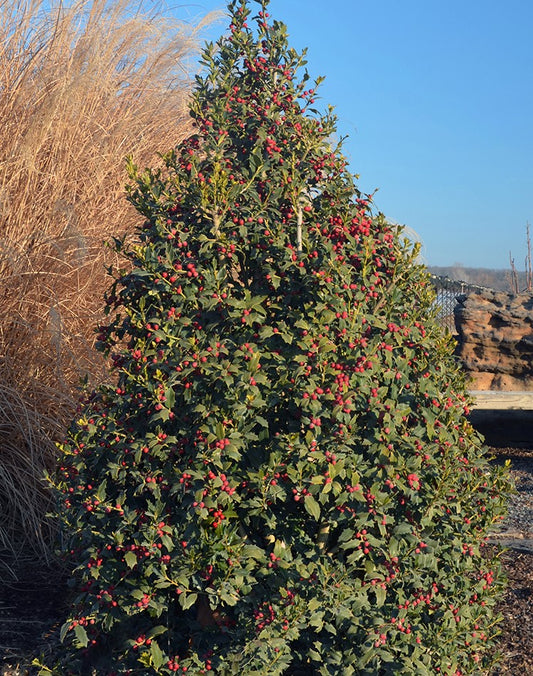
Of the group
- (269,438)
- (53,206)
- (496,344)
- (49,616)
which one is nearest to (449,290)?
(496,344)

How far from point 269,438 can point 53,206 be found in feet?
9.56

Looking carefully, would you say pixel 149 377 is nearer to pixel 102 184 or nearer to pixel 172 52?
pixel 102 184

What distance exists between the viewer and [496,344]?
711cm

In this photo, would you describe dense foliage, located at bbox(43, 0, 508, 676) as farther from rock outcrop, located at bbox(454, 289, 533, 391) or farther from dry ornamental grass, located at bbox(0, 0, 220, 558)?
rock outcrop, located at bbox(454, 289, 533, 391)

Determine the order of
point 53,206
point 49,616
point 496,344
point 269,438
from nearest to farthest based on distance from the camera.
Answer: point 269,438, point 49,616, point 53,206, point 496,344

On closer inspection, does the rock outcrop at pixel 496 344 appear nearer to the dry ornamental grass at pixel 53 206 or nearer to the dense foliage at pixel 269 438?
the dry ornamental grass at pixel 53 206

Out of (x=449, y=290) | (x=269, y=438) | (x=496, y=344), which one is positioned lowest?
(x=269, y=438)

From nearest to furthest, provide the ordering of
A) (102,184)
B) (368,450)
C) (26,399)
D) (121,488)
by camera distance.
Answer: (368,450), (121,488), (26,399), (102,184)

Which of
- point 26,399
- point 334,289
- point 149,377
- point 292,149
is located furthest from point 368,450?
point 26,399

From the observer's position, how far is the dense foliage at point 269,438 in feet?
7.66

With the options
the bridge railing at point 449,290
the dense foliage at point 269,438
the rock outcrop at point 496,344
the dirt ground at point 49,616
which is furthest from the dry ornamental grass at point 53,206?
the bridge railing at point 449,290

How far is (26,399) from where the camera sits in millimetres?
4312

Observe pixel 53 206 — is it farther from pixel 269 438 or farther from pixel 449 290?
pixel 449 290

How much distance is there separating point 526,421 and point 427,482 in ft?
15.2
